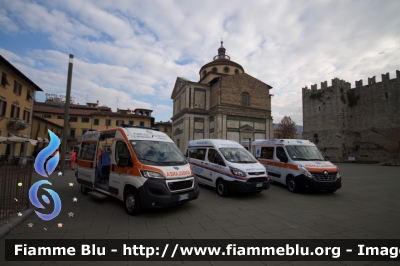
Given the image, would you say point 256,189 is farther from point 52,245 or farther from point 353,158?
point 353,158

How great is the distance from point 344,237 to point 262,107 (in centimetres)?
3264

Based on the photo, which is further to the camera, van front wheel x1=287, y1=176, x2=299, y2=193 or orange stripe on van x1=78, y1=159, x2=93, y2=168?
van front wheel x1=287, y1=176, x2=299, y2=193

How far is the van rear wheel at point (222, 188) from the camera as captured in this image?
790 cm

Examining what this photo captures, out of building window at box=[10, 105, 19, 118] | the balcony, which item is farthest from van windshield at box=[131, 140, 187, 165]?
building window at box=[10, 105, 19, 118]

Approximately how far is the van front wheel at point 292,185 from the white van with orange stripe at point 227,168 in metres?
1.87

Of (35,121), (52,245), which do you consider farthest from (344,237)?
(35,121)

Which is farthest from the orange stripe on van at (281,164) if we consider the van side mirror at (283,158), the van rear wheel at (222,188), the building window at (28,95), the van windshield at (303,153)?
the building window at (28,95)

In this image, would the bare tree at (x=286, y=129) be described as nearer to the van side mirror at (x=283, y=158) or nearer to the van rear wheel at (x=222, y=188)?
the van side mirror at (x=283, y=158)

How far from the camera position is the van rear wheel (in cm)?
790

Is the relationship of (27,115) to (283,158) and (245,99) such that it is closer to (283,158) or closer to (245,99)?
(283,158)

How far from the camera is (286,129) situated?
54469 mm

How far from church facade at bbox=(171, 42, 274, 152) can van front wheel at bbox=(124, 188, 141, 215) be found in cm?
2564

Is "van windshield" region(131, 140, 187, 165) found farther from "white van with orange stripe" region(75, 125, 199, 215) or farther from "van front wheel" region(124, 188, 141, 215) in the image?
"van front wheel" region(124, 188, 141, 215)

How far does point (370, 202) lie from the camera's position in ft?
24.7
